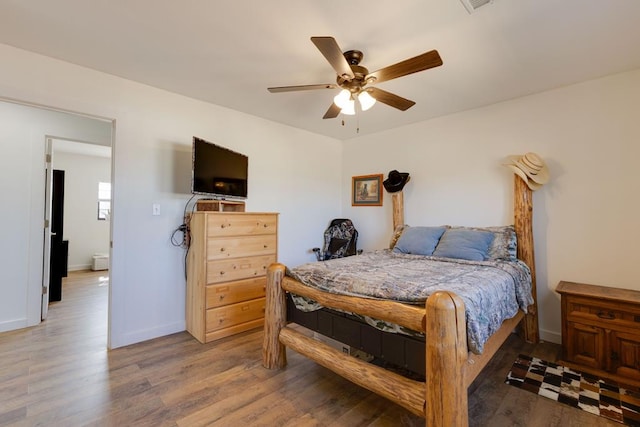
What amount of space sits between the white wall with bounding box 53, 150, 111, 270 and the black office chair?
540cm

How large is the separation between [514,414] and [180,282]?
2.97 metres

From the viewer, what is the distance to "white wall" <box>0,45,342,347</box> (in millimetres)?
2313

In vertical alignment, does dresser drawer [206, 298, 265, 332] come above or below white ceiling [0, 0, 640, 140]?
below

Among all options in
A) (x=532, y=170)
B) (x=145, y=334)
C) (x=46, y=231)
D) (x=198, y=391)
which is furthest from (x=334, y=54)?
(x=46, y=231)

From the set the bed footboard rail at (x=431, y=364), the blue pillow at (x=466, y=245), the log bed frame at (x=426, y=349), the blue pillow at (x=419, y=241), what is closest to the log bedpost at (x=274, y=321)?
the log bed frame at (x=426, y=349)

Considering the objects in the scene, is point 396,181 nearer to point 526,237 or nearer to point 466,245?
point 466,245

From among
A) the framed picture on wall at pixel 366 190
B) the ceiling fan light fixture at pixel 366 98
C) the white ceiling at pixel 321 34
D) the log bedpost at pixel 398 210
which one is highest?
the white ceiling at pixel 321 34

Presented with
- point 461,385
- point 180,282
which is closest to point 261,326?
point 180,282

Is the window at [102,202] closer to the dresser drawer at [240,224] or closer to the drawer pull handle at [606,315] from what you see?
the dresser drawer at [240,224]

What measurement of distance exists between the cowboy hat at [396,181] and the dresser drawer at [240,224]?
165 cm

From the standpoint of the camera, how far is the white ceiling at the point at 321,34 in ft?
5.62

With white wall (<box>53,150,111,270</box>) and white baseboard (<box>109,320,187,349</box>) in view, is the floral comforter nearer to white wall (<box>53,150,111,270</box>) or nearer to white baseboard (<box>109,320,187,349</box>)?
white baseboard (<box>109,320,187,349</box>)

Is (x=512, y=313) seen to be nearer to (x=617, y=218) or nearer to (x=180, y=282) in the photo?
(x=617, y=218)

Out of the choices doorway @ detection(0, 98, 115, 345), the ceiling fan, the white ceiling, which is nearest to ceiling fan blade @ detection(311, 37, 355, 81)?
the ceiling fan
